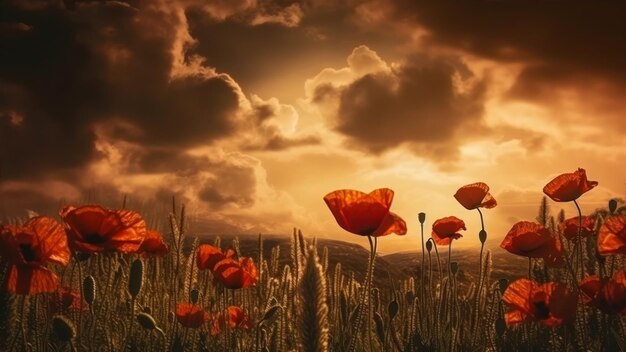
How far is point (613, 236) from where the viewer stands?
2910 mm

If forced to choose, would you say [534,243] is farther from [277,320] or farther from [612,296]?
[277,320]

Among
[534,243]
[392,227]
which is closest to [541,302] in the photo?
[534,243]

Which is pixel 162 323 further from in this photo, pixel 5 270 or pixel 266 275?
pixel 5 270

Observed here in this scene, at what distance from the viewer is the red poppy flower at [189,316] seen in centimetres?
340

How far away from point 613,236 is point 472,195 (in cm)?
156

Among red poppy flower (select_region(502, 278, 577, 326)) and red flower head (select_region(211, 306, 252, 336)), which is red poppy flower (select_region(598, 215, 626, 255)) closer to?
red poppy flower (select_region(502, 278, 577, 326))

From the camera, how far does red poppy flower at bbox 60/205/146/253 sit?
107 inches

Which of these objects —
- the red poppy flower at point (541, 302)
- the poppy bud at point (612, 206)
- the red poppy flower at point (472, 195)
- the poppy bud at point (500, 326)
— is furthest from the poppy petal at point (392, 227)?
the poppy bud at point (612, 206)

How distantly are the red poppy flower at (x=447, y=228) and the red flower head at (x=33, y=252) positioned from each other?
3.05m

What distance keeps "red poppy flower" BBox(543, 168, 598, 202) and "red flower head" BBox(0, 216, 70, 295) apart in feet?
10.3

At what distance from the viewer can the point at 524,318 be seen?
3.22 m

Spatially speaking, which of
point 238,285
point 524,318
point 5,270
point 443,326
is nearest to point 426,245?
point 443,326

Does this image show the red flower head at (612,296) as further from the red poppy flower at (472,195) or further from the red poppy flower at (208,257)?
the red poppy flower at (208,257)

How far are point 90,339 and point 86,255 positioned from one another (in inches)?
18.0
